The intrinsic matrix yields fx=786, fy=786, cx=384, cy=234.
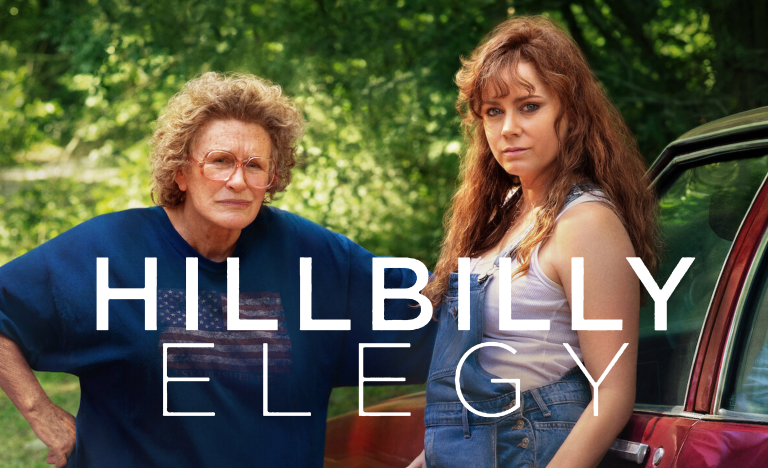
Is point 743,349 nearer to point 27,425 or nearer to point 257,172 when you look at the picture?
point 257,172

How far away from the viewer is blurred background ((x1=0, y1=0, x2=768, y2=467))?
17.2 feet

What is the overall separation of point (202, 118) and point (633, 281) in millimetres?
1434

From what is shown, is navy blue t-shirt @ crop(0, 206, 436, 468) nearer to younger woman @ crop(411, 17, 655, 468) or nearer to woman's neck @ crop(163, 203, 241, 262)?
woman's neck @ crop(163, 203, 241, 262)

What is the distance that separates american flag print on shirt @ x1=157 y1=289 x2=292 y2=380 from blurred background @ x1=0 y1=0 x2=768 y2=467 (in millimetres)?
2362

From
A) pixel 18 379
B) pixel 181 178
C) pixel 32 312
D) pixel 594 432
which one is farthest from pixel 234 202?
pixel 594 432

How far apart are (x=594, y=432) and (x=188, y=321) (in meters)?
1.30

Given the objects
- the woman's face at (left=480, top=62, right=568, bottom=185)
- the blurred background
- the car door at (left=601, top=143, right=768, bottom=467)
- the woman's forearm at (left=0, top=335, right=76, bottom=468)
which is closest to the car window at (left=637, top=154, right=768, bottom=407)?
the car door at (left=601, top=143, right=768, bottom=467)

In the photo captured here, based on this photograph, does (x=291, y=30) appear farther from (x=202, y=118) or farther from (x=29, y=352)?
(x=29, y=352)

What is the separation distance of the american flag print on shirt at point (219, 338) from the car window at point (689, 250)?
112 cm

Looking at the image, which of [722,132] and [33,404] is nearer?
[722,132]

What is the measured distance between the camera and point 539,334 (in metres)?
1.85

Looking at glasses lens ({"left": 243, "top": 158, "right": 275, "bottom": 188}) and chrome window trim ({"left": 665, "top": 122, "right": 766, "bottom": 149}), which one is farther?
glasses lens ({"left": 243, "top": 158, "right": 275, "bottom": 188})

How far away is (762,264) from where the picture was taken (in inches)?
70.2

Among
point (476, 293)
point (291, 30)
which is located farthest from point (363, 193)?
point (476, 293)
